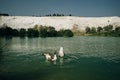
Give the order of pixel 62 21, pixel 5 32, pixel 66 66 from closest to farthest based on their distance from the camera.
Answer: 1. pixel 66 66
2. pixel 5 32
3. pixel 62 21

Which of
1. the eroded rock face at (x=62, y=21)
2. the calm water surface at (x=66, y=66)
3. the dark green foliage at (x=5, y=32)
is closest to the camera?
the calm water surface at (x=66, y=66)

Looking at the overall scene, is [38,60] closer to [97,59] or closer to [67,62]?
[67,62]

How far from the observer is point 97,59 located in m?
12.0

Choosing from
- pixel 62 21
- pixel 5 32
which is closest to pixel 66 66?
pixel 5 32

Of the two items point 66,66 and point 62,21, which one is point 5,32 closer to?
point 62,21

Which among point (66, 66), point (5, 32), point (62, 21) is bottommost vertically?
point (66, 66)

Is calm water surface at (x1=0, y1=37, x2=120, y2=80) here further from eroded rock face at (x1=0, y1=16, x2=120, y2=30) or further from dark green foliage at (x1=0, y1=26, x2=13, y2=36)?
eroded rock face at (x1=0, y1=16, x2=120, y2=30)

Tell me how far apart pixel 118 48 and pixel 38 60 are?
634 centimetres

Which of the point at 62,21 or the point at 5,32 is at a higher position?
the point at 62,21

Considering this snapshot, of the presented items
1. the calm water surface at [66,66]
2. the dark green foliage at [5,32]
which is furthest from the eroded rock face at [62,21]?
the calm water surface at [66,66]

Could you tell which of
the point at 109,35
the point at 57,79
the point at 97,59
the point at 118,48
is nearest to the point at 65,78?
the point at 57,79

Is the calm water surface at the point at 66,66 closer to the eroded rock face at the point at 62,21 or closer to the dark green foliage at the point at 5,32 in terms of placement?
the dark green foliage at the point at 5,32

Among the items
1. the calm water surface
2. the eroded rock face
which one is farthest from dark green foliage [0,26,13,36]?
the calm water surface

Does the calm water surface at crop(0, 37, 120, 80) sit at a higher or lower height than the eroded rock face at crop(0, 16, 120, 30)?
lower
